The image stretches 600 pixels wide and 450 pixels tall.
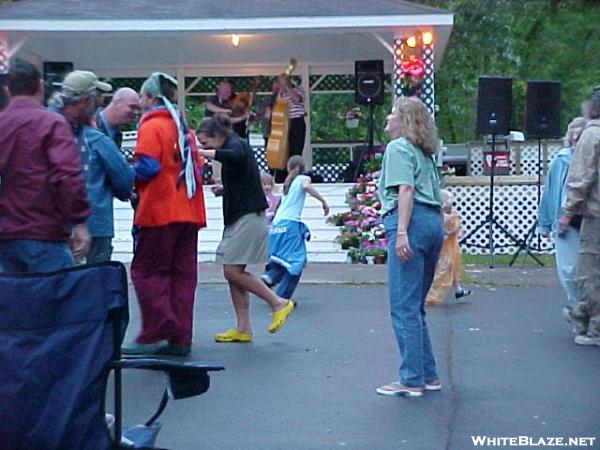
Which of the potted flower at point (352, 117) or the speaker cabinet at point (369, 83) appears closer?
the speaker cabinet at point (369, 83)

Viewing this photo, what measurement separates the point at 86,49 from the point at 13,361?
18031 millimetres

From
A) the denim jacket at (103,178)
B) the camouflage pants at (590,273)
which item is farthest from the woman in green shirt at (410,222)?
the camouflage pants at (590,273)

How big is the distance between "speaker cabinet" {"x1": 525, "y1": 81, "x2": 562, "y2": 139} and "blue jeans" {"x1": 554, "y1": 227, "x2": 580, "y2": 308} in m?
7.85

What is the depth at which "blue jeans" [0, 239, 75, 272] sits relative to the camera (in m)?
6.43

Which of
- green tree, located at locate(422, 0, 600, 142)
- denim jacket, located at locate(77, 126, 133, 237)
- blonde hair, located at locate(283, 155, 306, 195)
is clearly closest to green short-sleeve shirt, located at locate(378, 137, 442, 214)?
denim jacket, located at locate(77, 126, 133, 237)

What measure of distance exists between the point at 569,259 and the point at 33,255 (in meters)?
4.55

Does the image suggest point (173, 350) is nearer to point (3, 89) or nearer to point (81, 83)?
point (81, 83)

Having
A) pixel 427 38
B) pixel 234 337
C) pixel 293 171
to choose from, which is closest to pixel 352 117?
pixel 427 38

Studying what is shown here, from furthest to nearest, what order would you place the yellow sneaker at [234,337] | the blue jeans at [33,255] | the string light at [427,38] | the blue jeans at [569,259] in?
the string light at [427,38] → the blue jeans at [569,259] → the yellow sneaker at [234,337] → the blue jeans at [33,255]

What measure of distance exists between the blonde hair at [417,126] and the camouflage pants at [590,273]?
2.09 meters

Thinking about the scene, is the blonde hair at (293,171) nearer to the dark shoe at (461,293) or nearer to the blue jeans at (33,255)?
the dark shoe at (461,293)

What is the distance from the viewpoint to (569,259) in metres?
9.45

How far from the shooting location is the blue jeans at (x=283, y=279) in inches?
428

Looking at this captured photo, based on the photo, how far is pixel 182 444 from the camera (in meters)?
6.47
